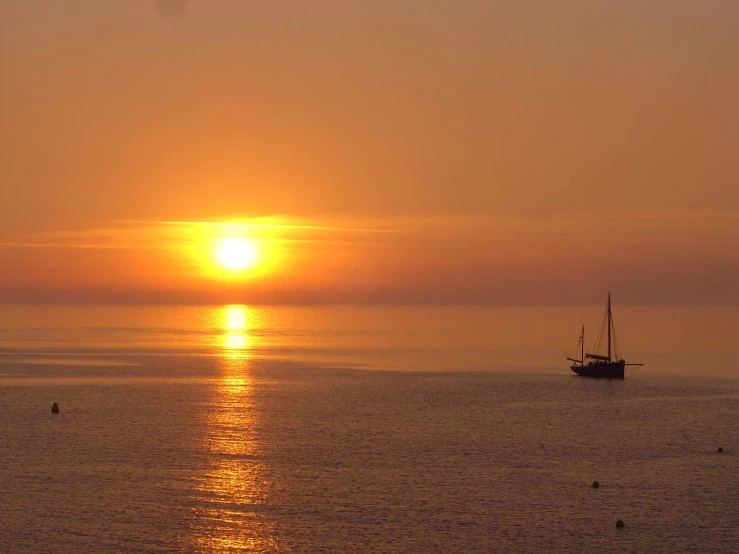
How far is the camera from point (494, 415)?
114938mm

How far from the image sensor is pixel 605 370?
555 feet

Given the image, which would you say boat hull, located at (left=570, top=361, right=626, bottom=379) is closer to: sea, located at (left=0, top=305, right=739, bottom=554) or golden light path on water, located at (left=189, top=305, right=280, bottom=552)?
sea, located at (left=0, top=305, right=739, bottom=554)

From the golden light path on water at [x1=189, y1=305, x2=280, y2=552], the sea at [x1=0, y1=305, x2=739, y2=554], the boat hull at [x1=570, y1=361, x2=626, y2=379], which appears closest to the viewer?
the golden light path on water at [x1=189, y1=305, x2=280, y2=552]

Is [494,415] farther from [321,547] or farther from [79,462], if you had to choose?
[321,547]

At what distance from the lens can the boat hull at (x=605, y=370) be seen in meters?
168

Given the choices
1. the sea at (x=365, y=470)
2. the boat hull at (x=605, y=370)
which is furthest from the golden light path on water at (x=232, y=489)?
the boat hull at (x=605, y=370)

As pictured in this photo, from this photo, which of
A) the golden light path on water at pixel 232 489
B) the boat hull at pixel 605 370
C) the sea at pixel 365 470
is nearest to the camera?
the golden light path on water at pixel 232 489

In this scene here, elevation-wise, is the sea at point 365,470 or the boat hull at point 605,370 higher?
the boat hull at point 605,370

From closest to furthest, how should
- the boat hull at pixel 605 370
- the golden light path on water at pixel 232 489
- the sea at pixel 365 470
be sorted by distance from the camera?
the golden light path on water at pixel 232 489 < the sea at pixel 365 470 < the boat hull at pixel 605 370

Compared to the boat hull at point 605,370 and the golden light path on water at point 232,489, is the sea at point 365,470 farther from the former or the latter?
the boat hull at point 605,370

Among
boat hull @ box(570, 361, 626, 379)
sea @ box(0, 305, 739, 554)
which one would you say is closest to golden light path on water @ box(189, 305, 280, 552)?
sea @ box(0, 305, 739, 554)

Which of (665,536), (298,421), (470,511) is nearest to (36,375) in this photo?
(298,421)

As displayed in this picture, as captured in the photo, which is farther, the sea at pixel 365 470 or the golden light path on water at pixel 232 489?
the sea at pixel 365 470

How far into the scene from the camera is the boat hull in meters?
168
